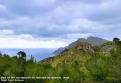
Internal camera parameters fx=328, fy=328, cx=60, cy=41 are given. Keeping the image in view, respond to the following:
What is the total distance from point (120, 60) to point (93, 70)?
19.6 m

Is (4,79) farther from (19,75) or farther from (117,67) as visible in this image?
(117,67)

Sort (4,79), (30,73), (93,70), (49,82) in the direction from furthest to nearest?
(93,70)
(30,73)
(49,82)
(4,79)

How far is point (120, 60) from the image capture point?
199m

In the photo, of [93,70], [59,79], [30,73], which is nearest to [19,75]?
[30,73]

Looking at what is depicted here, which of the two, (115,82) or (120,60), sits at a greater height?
(120,60)

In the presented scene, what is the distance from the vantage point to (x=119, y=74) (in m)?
189

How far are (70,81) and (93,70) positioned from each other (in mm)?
15485

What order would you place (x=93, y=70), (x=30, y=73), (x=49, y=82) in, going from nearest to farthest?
(x=49, y=82)
(x=30, y=73)
(x=93, y=70)

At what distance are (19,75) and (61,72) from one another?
31.4 metres

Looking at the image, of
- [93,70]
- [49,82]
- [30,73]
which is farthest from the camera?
[93,70]

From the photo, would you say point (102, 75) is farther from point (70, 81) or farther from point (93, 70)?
point (70, 81)

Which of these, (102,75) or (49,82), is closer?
(49,82)

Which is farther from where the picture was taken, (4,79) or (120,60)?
(120,60)

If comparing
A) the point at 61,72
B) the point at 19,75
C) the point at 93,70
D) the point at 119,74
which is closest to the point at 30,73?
the point at 19,75
